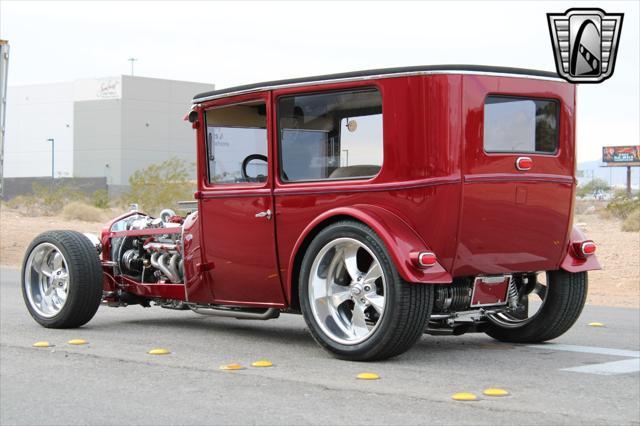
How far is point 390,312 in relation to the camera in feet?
23.2

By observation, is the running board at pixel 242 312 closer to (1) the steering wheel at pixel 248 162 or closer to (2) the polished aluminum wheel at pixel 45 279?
(1) the steering wheel at pixel 248 162

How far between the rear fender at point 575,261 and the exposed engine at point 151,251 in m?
3.24

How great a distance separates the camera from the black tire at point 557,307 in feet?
26.8

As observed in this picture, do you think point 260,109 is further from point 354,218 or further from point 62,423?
point 62,423

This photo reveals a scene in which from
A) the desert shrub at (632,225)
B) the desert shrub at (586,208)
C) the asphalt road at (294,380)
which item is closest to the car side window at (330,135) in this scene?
the asphalt road at (294,380)

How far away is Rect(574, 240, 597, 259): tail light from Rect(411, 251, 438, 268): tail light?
5.11ft

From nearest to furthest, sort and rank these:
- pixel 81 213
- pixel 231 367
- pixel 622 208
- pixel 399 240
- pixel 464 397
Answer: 1. pixel 464 397
2. pixel 399 240
3. pixel 231 367
4. pixel 81 213
5. pixel 622 208

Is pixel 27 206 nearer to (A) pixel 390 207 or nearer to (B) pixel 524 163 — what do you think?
(A) pixel 390 207

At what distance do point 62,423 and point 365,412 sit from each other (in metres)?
1.70

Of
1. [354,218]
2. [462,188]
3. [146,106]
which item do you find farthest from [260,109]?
[146,106]

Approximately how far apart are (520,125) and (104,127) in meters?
77.3

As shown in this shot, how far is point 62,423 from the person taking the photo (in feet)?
19.4

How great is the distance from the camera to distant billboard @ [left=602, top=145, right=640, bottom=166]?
353ft

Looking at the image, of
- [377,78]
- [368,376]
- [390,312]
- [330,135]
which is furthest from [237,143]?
[368,376]
